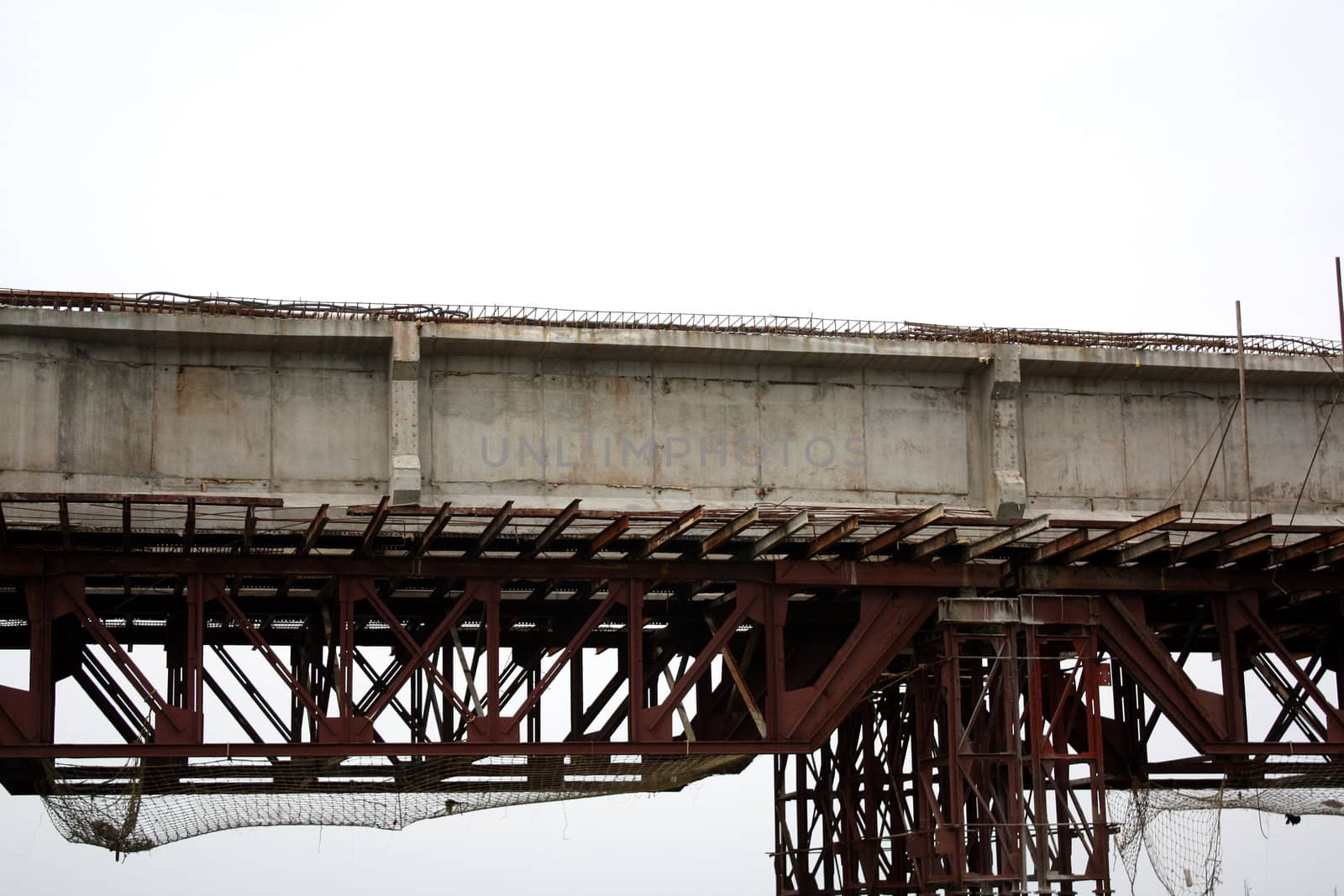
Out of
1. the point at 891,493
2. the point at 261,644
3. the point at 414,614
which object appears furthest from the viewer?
the point at 414,614

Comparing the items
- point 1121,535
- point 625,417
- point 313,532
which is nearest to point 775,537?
point 625,417

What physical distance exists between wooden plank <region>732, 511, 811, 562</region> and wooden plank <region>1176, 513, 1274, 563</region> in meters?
5.73

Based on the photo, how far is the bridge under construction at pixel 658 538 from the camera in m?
25.6

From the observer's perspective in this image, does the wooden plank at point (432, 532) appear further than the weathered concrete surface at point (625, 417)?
No

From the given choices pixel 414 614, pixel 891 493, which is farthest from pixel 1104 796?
pixel 414 614

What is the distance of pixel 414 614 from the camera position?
30.6 metres

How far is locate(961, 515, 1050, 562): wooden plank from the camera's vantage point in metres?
25.3

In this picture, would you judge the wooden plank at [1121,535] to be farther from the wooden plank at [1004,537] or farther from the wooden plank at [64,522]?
the wooden plank at [64,522]

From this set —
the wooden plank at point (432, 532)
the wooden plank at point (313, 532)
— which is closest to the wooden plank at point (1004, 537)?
the wooden plank at point (432, 532)

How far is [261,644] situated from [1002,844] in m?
10.2

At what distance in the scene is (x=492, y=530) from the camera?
2480 cm

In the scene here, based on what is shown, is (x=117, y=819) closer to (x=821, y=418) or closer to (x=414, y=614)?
(x=414, y=614)

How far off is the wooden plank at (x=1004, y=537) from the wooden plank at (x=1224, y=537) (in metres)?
2.53

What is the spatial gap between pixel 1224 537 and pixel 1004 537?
313 cm
